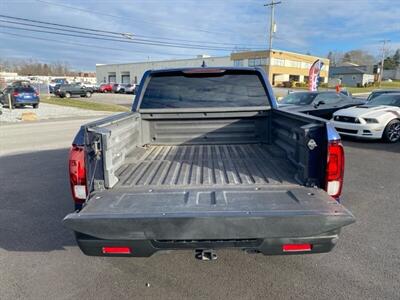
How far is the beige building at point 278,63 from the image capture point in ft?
206

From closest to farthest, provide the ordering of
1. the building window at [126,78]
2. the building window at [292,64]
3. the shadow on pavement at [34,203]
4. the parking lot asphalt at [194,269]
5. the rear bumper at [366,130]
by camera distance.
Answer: the parking lot asphalt at [194,269], the shadow on pavement at [34,203], the rear bumper at [366,130], the building window at [292,64], the building window at [126,78]

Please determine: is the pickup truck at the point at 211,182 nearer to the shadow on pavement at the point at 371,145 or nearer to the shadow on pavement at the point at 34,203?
the shadow on pavement at the point at 34,203

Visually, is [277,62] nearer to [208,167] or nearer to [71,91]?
[71,91]

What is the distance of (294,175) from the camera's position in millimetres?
2787

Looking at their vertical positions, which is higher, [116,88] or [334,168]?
[116,88]

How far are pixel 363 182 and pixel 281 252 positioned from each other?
13.8 ft

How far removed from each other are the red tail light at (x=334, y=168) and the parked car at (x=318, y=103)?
8.93 m

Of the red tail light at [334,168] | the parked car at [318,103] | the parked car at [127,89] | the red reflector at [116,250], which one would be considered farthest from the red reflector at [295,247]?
the parked car at [127,89]

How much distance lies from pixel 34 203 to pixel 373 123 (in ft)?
30.5

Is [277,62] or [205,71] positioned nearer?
[205,71]

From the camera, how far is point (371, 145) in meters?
9.02

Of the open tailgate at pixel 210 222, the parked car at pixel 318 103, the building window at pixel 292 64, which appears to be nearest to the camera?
the open tailgate at pixel 210 222

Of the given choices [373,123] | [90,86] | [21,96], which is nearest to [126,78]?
[90,86]

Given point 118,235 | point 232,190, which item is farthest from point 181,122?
point 118,235
